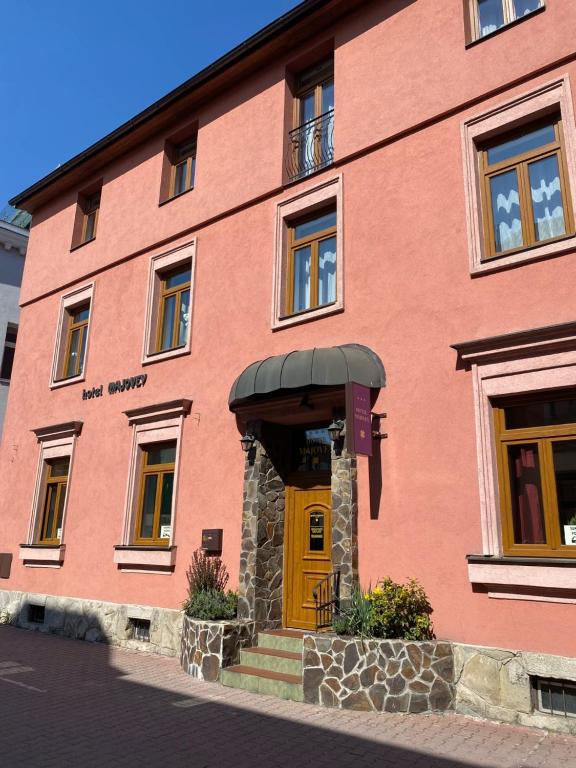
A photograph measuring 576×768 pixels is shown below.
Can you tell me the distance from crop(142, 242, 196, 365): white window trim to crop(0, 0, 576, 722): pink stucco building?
5 centimetres

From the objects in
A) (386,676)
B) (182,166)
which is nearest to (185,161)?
(182,166)

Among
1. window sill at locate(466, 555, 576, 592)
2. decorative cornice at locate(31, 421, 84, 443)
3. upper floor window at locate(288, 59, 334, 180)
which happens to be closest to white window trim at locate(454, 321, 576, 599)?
window sill at locate(466, 555, 576, 592)

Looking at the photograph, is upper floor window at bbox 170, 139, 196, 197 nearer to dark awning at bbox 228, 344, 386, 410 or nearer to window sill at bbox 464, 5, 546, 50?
dark awning at bbox 228, 344, 386, 410

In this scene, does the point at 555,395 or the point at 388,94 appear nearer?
the point at 555,395

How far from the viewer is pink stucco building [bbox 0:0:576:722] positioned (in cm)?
744

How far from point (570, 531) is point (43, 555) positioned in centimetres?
1077

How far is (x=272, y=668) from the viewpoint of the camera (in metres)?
8.39

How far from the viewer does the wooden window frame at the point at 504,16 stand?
861 centimetres

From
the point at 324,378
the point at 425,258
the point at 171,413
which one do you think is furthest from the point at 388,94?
the point at 171,413

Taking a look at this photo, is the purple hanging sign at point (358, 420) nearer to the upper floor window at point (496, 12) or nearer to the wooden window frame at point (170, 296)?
the wooden window frame at point (170, 296)

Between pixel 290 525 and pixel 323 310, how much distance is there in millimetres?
3500

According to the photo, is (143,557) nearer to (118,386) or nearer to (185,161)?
(118,386)

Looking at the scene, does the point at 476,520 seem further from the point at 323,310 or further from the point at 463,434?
the point at 323,310

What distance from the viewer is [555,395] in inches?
290
